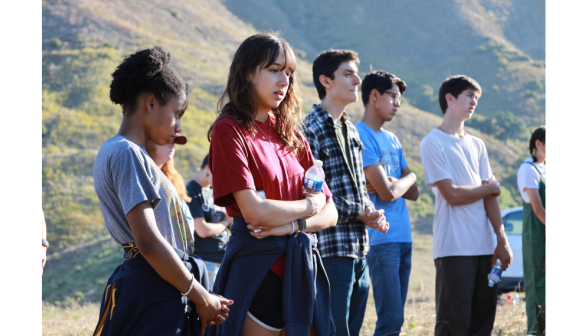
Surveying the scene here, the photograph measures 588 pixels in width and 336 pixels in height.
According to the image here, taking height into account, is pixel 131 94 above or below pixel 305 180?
above

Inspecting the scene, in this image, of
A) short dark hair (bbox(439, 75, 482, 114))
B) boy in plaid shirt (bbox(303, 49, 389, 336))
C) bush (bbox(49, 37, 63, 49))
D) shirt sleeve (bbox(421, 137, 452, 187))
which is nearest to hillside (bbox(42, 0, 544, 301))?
bush (bbox(49, 37, 63, 49))

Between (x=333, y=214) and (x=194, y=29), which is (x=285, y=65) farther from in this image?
(x=194, y=29)

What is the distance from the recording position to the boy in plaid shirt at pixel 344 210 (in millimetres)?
3588

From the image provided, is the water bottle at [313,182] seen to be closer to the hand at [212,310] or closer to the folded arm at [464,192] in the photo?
the hand at [212,310]

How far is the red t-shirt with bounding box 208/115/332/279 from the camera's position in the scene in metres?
2.54

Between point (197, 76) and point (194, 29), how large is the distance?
14.6m

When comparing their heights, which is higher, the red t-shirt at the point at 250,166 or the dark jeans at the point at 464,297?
the red t-shirt at the point at 250,166

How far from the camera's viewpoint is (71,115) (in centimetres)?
2733

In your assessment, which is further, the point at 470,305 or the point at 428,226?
the point at 428,226

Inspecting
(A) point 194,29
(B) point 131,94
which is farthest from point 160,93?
(A) point 194,29

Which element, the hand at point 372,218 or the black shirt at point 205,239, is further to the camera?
the black shirt at point 205,239

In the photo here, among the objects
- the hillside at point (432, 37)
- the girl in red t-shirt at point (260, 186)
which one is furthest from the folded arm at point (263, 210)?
the hillside at point (432, 37)

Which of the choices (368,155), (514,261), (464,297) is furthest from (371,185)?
(514,261)

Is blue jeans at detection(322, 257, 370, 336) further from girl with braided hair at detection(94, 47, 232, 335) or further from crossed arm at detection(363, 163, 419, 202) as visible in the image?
girl with braided hair at detection(94, 47, 232, 335)
